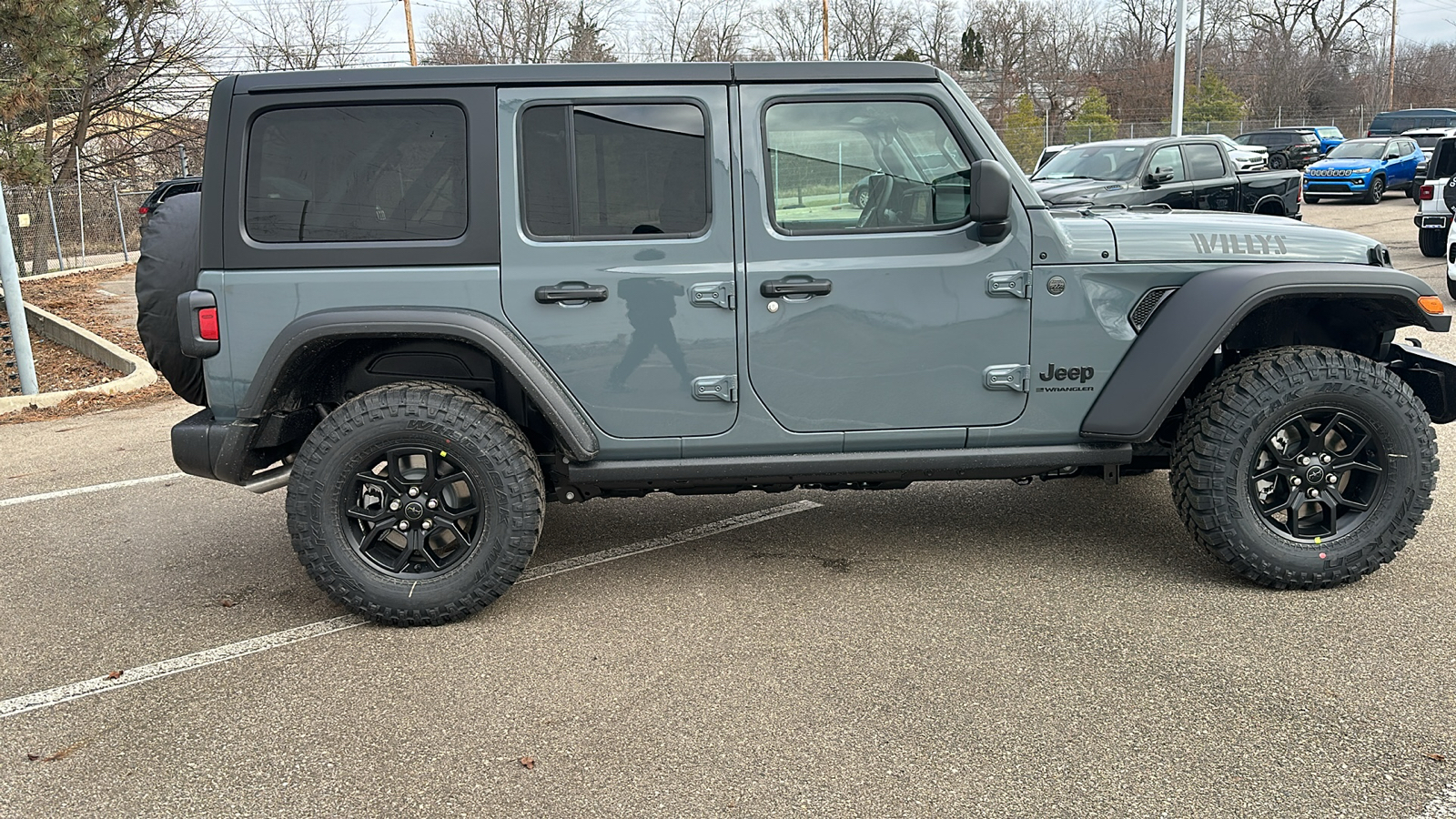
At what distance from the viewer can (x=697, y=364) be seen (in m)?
4.11

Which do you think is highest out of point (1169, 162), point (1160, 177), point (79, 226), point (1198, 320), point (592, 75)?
point (592, 75)

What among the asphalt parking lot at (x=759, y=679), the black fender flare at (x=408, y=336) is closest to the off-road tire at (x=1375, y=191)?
the asphalt parking lot at (x=759, y=679)

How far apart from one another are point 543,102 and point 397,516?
1.58 metres

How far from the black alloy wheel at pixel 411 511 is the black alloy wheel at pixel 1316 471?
290 cm

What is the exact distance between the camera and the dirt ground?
8938 mm

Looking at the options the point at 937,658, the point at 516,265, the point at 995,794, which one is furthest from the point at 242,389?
the point at 995,794

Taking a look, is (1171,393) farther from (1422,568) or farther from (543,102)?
(543,102)

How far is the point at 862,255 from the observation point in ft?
13.5

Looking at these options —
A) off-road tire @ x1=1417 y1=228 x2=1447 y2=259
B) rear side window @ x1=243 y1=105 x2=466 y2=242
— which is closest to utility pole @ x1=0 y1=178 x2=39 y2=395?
rear side window @ x1=243 y1=105 x2=466 y2=242

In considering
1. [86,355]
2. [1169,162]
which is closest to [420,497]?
[86,355]

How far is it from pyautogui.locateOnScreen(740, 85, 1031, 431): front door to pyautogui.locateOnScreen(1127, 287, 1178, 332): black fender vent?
42cm

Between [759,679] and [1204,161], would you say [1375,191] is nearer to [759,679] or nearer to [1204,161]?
[1204,161]

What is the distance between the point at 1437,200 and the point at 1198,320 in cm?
1244

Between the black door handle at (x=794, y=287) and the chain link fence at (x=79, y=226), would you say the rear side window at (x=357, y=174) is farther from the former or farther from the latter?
the chain link fence at (x=79, y=226)
